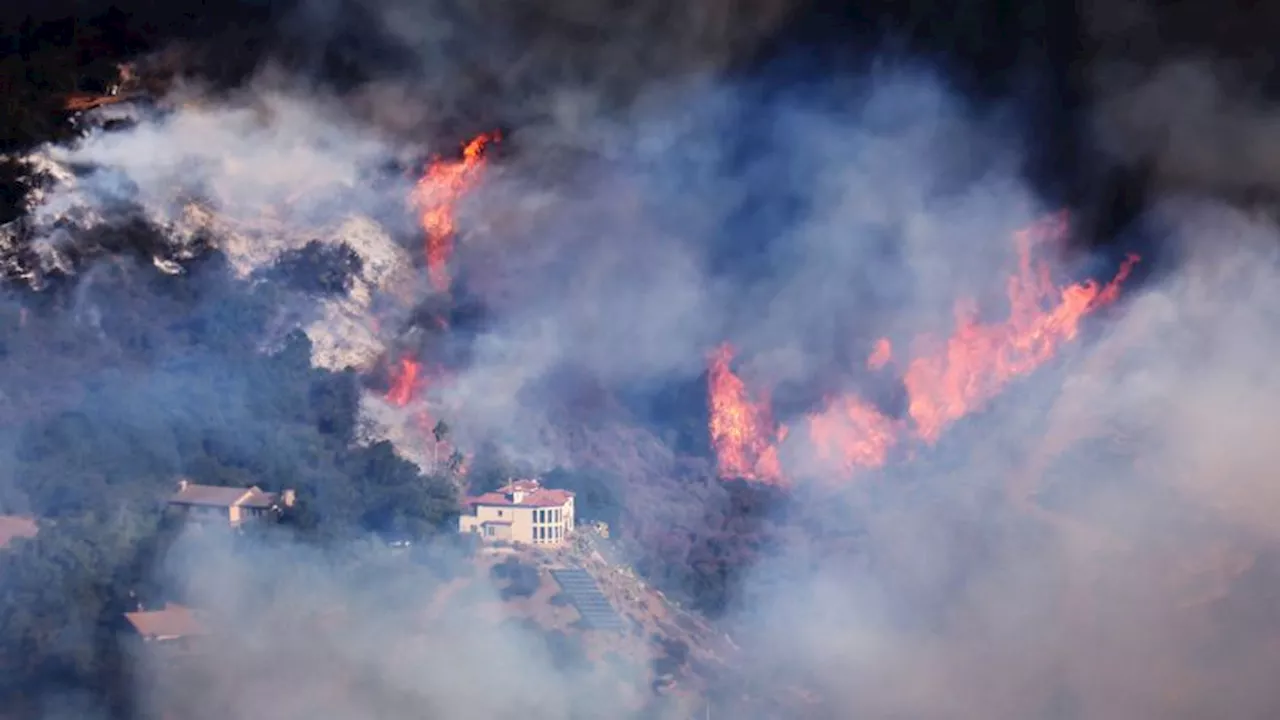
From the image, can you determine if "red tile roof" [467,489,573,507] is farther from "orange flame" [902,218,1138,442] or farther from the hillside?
"orange flame" [902,218,1138,442]

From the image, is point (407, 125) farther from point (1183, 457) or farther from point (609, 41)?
point (1183, 457)

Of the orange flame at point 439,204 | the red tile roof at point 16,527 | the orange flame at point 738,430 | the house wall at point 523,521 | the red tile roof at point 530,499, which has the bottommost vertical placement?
the red tile roof at point 16,527

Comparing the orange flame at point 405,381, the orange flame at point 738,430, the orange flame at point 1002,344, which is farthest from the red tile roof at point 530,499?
the orange flame at point 1002,344

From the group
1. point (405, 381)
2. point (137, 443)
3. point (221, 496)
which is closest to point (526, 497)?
point (405, 381)

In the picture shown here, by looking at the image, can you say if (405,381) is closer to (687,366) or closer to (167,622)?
(687,366)

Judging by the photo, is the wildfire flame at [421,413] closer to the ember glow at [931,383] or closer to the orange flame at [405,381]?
the orange flame at [405,381]

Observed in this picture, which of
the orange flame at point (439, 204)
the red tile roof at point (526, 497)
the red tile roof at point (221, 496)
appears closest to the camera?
the red tile roof at point (221, 496)

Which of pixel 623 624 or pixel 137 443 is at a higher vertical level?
pixel 137 443

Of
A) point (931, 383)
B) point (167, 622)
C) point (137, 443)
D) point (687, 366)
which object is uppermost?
point (687, 366)
